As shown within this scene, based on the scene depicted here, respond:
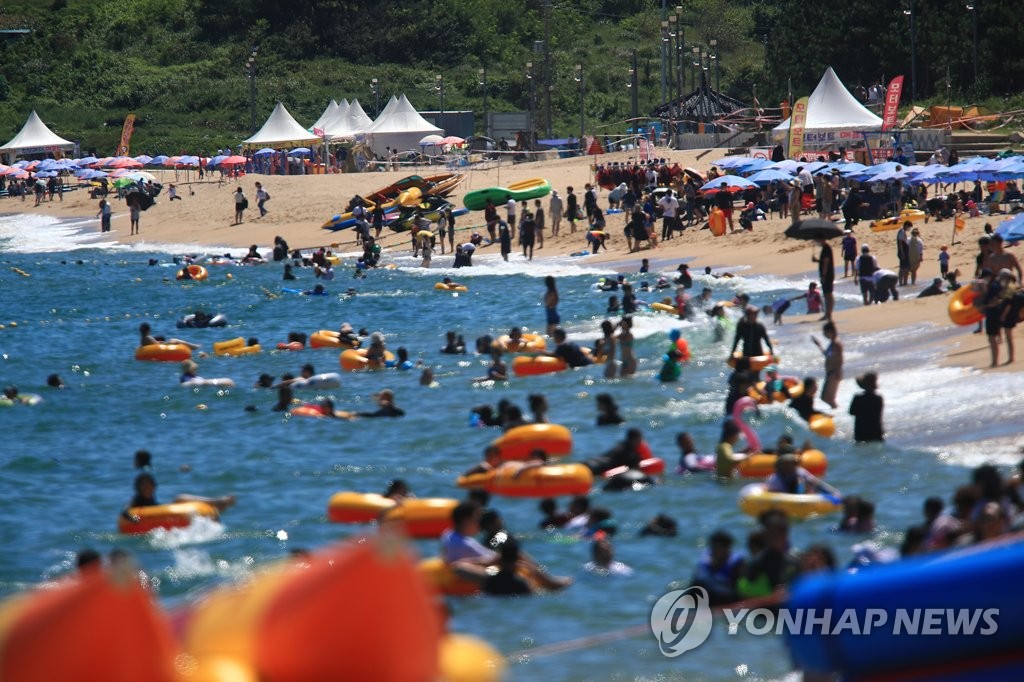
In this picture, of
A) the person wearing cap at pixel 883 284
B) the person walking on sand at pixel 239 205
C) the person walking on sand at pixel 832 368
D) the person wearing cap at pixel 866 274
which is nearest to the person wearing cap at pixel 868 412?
the person walking on sand at pixel 832 368

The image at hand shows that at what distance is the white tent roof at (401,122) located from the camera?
199 ft

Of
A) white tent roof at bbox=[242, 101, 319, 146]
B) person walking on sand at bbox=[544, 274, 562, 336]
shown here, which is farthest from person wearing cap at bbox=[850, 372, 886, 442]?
white tent roof at bbox=[242, 101, 319, 146]

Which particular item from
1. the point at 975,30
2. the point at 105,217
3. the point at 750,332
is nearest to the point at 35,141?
the point at 105,217

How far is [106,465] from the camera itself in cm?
1769

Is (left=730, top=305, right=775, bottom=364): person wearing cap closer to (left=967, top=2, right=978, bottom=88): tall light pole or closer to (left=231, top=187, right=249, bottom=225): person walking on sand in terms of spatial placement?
(left=231, top=187, right=249, bottom=225): person walking on sand

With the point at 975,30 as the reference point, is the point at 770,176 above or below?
below

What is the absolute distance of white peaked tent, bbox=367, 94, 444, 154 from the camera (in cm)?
6078

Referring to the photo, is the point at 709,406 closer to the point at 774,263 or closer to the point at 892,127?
the point at 774,263

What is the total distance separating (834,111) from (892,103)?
2.45m

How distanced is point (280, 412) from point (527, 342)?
5168 mm

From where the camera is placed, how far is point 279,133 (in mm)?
59094

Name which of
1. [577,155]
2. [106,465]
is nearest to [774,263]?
[106,465]

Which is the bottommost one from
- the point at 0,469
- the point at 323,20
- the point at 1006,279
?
the point at 0,469

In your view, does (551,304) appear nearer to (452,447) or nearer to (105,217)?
(452,447)
